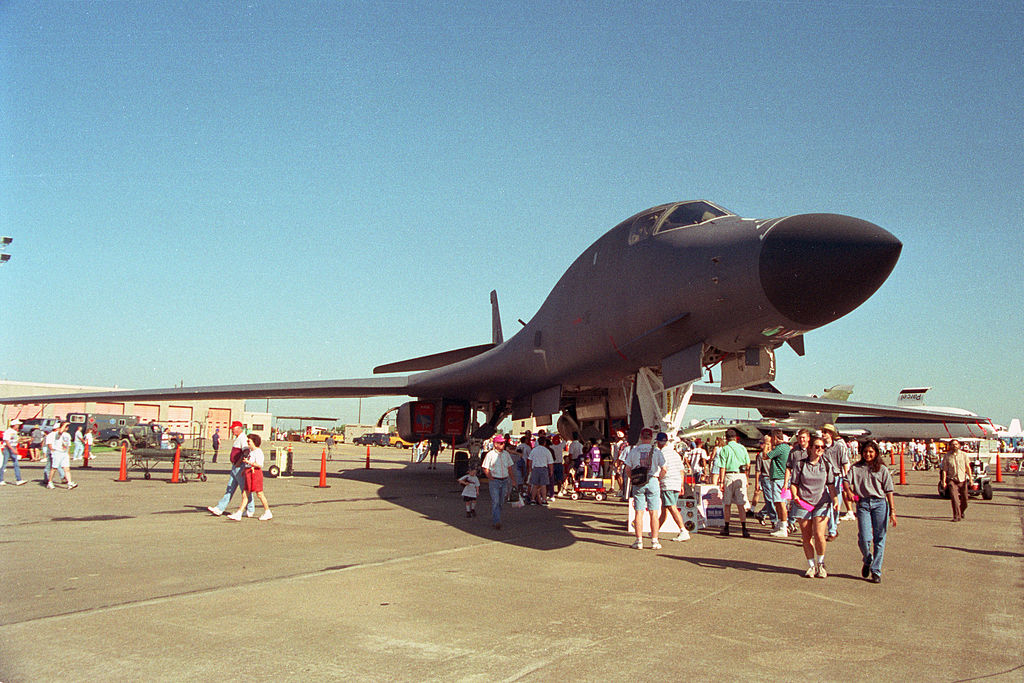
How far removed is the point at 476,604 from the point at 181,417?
60910 millimetres

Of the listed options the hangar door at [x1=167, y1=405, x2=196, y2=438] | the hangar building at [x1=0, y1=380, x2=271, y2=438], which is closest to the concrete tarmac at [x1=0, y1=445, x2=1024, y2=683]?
the hangar building at [x1=0, y1=380, x2=271, y2=438]

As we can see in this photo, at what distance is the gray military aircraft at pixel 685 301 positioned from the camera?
6.90m

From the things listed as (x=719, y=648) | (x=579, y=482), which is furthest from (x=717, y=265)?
(x=579, y=482)

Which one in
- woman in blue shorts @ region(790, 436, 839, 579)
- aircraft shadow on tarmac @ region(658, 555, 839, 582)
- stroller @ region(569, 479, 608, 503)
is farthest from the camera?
stroller @ region(569, 479, 608, 503)

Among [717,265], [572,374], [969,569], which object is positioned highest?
[717,265]

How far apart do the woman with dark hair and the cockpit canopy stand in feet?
11.1

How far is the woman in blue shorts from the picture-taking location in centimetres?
674

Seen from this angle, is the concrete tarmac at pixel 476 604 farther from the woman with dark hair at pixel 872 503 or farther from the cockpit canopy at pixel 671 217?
the cockpit canopy at pixel 671 217

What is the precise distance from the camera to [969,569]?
7426mm

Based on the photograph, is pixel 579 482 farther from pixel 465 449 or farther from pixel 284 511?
pixel 284 511

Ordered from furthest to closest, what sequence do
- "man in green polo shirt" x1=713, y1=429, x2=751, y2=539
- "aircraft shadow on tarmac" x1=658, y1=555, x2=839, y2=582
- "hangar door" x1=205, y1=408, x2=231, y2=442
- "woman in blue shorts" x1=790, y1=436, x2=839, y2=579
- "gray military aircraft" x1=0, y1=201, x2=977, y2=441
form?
"hangar door" x1=205, y1=408, x2=231, y2=442 < "man in green polo shirt" x1=713, y1=429, x2=751, y2=539 < "aircraft shadow on tarmac" x1=658, y1=555, x2=839, y2=582 < "gray military aircraft" x1=0, y1=201, x2=977, y2=441 < "woman in blue shorts" x1=790, y1=436, x2=839, y2=579

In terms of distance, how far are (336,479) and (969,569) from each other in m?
15.1

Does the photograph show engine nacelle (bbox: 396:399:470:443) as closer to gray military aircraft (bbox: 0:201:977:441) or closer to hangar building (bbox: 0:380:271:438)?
gray military aircraft (bbox: 0:201:977:441)

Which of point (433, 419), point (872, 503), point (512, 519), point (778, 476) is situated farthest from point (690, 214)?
point (433, 419)
